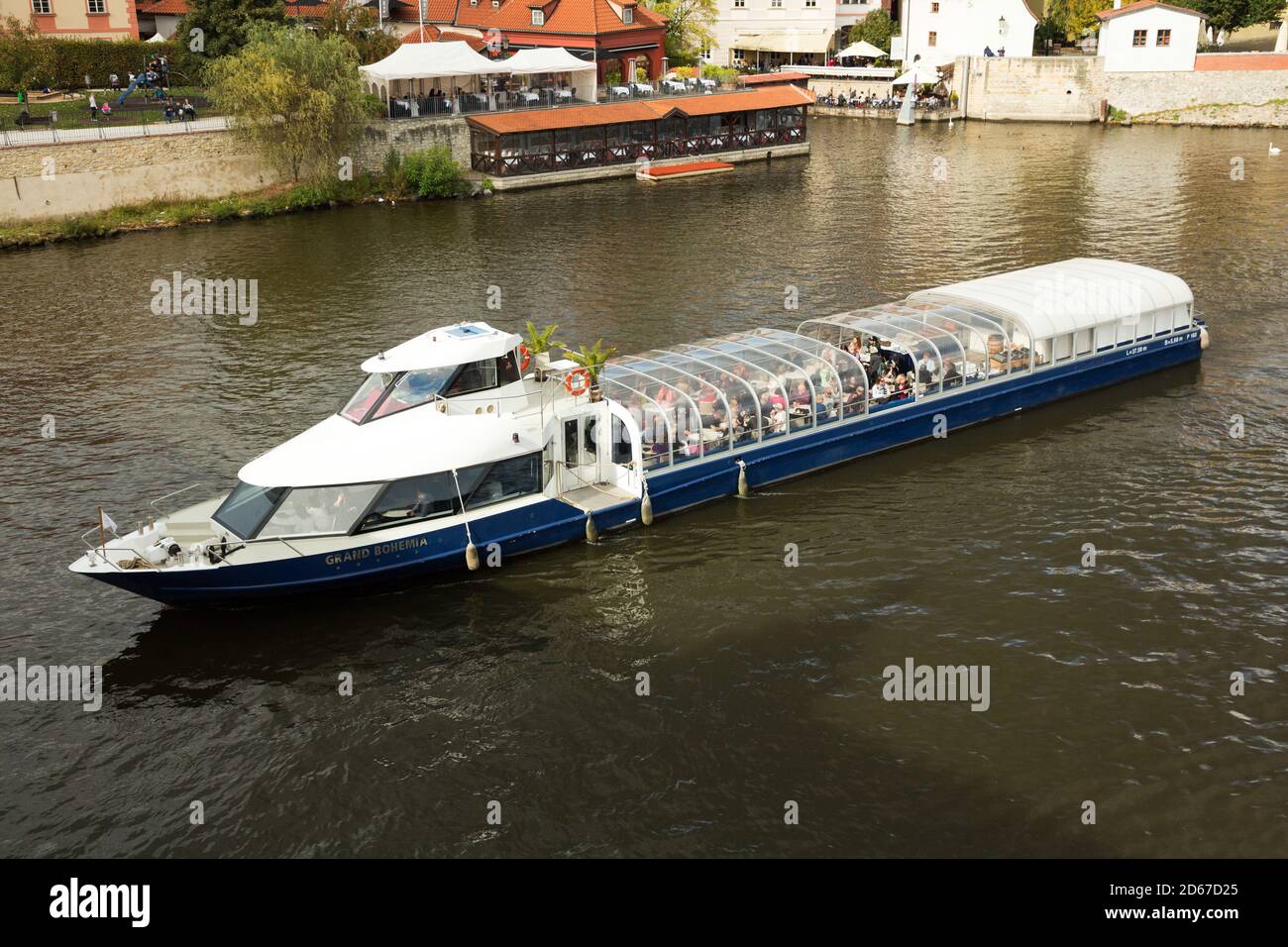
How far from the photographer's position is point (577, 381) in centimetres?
2906

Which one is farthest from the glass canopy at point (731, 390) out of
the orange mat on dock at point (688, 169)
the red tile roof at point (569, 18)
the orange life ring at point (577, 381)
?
the red tile roof at point (569, 18)

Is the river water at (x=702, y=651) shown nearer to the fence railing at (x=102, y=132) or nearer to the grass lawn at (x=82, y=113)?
the fence railing at (x=102, y=132)

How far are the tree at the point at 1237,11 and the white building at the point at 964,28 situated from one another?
1183 centimetres

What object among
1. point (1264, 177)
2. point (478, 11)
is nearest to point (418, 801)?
point (1264, 177)

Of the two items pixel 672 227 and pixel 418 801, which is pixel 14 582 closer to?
pixel 418 801

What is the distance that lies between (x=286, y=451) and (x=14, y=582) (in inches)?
264

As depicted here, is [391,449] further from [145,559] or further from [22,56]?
[22,56]

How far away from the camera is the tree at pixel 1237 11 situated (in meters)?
93.5

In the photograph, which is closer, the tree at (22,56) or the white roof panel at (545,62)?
the tree at (22,56)

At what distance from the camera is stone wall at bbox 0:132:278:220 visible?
5775 cm

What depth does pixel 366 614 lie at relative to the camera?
25.8m

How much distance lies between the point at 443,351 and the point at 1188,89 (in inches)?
2970

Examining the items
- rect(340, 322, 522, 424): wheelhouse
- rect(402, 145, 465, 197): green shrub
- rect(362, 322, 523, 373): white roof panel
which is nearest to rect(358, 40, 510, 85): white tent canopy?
rect(402, 145, 465, 197): green shrub

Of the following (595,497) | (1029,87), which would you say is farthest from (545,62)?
(595,497)
